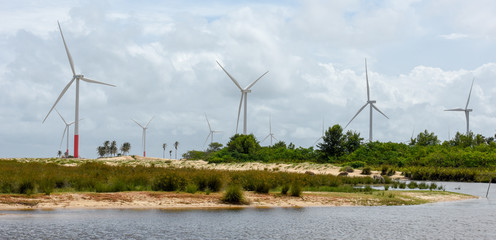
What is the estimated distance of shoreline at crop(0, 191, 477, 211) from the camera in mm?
28250

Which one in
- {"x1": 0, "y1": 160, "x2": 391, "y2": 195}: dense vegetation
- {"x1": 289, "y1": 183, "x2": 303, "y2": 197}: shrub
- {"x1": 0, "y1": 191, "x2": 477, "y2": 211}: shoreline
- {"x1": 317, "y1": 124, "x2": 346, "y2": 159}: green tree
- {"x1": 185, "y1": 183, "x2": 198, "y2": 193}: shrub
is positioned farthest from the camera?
{"x1": 317, "y1": 124, "x2": 346, "y2": 159}: green tree

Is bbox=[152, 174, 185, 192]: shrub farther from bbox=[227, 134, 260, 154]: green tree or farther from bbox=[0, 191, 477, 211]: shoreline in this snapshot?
bbox=[227, 134, 260, 154]: green tree

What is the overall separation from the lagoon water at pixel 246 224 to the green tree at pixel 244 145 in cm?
7664

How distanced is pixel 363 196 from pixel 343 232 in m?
16.9

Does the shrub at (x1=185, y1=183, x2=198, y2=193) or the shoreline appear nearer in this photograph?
the shoreline

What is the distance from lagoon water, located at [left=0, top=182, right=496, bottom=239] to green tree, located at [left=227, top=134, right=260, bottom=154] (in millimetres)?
76639

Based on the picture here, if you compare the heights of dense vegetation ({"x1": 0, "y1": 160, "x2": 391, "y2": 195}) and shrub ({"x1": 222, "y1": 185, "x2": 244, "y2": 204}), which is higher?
dense vegetation ({"x1": 0, "y1": 160, "x2": 391, "y2": 195})

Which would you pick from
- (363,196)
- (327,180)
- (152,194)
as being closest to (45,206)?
(152,194)

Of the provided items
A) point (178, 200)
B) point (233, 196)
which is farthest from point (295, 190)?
point (178, 200)

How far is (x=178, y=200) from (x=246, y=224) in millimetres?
8912

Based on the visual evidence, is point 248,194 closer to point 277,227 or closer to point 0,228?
point 277,227

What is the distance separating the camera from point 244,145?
354 feet

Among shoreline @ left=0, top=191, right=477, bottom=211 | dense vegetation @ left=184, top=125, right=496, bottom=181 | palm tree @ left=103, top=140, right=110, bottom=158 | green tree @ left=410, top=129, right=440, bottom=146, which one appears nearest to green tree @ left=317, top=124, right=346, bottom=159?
dense vegetation @ left=184, top=125, right=496, bottom=181

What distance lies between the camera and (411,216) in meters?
28.7
